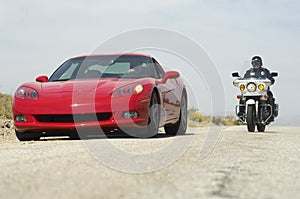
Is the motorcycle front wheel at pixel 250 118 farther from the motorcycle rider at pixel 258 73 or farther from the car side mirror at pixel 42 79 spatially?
the car side mirror at pixel 42 79

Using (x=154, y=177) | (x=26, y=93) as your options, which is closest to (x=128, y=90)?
(x=26, y=93)

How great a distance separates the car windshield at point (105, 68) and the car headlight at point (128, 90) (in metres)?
0.67

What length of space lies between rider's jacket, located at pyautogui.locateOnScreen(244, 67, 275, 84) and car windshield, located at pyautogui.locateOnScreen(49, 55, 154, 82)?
153 inches

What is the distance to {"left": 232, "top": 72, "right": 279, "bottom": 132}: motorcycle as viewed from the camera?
11461mm

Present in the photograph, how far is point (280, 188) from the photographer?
3.18m

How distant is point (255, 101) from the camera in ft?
38.3

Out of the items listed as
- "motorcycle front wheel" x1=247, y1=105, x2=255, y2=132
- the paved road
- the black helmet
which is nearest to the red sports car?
the paved road

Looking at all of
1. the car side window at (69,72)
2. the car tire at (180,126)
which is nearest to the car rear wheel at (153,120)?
the car side window at (69,72)

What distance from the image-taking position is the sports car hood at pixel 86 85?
754cm

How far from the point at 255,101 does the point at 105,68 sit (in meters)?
4.36

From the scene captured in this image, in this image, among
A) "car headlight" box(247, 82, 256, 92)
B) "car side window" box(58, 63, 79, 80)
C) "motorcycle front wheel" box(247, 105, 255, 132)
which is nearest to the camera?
"car side window" box(58, 63, 79, 80)

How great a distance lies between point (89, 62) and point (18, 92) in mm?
1447

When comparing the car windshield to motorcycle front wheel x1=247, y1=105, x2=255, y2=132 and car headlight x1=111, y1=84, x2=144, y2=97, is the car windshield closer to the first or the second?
car headlight x1=111, y1=84, x2=144, y2=97

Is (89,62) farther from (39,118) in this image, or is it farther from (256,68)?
(256,68)
